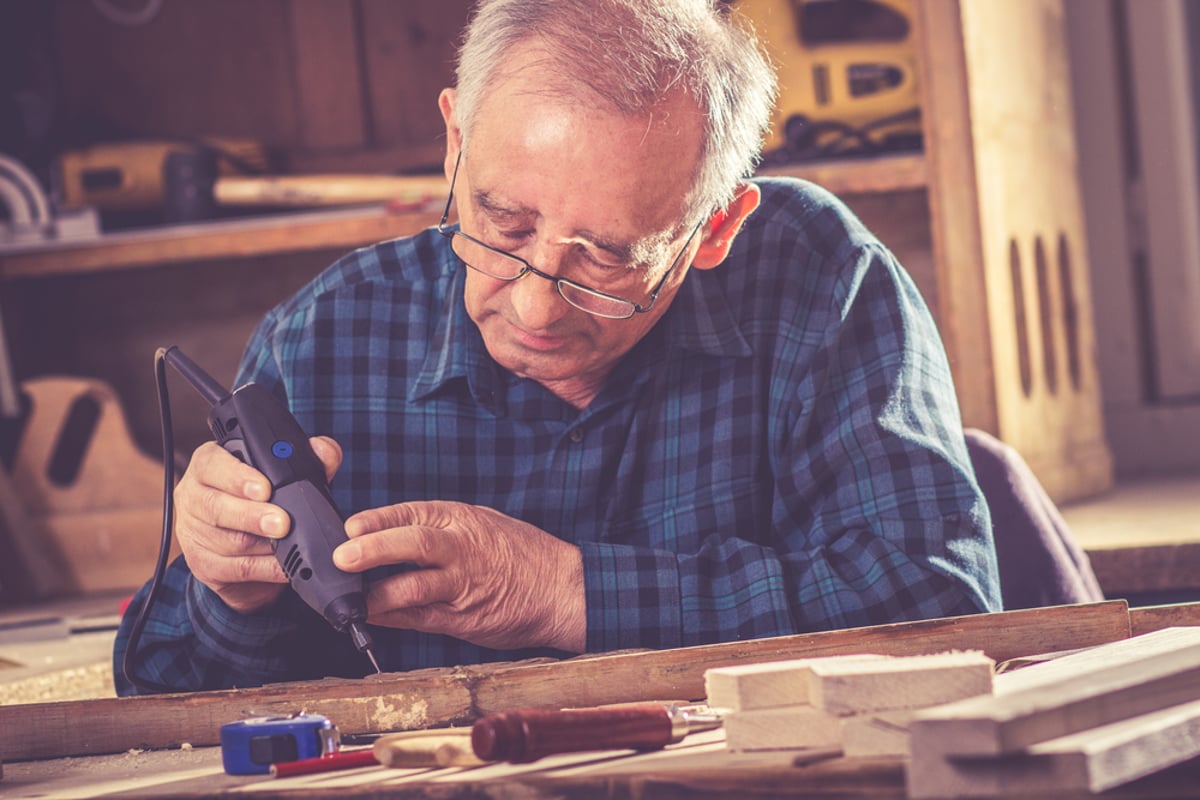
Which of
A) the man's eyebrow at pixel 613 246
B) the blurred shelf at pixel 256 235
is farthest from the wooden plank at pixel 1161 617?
the blurred shelf at pixel 256 235

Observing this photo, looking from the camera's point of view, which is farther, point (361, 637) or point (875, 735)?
point (361, 637)

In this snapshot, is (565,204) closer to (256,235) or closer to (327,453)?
(327,453)

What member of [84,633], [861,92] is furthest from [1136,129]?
[84,633]

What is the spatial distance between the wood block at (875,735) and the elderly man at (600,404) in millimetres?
418

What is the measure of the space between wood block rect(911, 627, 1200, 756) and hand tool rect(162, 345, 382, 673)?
48 centimetres

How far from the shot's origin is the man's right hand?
104 centimetres

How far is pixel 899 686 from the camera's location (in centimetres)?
70

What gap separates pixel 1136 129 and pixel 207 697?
1.86 m

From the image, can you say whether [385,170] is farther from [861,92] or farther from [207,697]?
[207,697]

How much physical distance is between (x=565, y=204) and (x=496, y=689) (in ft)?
1.29

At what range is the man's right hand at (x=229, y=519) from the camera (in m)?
1.04

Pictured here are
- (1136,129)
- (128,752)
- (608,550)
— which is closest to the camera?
(128,752)

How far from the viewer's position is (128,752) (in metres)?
0.91

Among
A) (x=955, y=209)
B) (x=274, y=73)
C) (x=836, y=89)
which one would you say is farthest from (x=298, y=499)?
(x=274, y=73)
